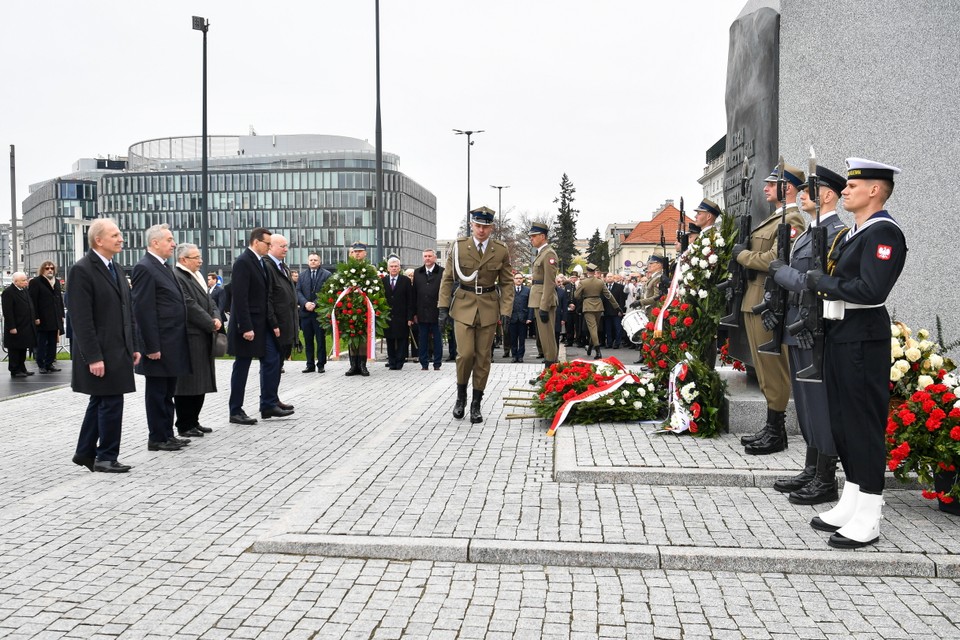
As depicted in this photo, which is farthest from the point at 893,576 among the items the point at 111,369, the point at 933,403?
the point at 111,369

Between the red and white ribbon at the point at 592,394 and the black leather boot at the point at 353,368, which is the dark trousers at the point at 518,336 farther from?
the red and white ribbon at the point at 592,394

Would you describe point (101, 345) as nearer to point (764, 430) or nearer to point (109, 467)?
point (109, 467)

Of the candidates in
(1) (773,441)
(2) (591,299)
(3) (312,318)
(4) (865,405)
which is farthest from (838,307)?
(2) (591,299)

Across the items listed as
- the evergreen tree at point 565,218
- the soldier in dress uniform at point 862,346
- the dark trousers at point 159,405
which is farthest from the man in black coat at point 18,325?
the evergreen tree at point 565,218

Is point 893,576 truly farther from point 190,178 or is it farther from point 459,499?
point 190,178

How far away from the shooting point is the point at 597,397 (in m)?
8.70

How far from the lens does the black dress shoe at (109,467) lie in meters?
7.18

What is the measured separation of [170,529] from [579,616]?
286 centimetres

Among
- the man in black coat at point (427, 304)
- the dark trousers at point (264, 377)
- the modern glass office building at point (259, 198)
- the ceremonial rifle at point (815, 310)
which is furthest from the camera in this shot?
the modern glass office building at point (259, 198)

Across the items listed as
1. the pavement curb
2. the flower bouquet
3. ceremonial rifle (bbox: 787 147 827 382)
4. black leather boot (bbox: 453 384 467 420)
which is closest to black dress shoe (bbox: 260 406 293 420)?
A: black leather boot (bbox: 453 384 467 420)

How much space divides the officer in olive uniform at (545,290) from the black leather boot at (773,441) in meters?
5.06

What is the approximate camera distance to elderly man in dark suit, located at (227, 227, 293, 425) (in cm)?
954

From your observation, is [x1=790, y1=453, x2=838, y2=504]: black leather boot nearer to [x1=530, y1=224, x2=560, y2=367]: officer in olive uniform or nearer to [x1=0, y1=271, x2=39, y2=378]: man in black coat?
[x1=530, y1=224, x2=560, y2=367]: officer in olive uniform

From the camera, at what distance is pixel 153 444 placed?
823 centimetres
